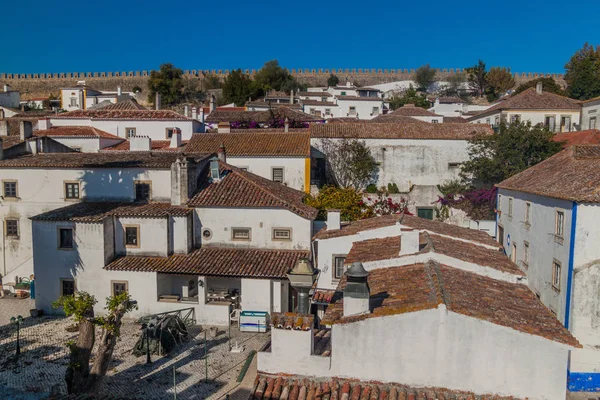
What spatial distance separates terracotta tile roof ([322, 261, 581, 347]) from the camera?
912cm

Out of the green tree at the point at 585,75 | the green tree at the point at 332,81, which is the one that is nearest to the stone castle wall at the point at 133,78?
the green tree at the point at 332,81

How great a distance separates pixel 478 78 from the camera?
252ft

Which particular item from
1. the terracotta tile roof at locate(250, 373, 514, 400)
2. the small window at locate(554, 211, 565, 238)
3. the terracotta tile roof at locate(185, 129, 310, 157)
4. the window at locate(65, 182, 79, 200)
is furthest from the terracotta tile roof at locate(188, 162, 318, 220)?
the terracotta tile roof at locate(250, 373, 514, 400)

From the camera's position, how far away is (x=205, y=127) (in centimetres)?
4312

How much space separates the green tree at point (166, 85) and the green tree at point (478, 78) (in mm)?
45172

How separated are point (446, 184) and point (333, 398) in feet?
82.9

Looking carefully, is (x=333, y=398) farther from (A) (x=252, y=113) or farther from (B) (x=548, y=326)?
(A) (x=252, y=113)

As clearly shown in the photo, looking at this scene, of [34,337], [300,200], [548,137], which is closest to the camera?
[34,337]

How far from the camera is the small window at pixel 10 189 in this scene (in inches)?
901

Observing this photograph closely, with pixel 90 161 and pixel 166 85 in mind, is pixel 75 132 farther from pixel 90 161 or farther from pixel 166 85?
pixel 166 85

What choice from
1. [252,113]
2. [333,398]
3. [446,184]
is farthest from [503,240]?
[252,113]

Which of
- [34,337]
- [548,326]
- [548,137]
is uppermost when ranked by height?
[548,137]

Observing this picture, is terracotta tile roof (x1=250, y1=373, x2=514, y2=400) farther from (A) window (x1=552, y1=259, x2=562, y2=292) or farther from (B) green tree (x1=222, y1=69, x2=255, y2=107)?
(B) green tree (x1=222, y1=69, x2=255, y2=107)

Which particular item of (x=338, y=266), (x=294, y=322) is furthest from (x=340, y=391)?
(x=338, y=266)
